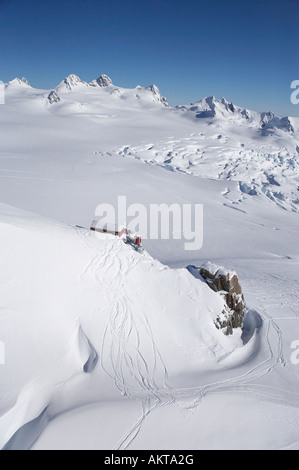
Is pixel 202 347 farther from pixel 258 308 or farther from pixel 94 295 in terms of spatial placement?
pixel 258 308

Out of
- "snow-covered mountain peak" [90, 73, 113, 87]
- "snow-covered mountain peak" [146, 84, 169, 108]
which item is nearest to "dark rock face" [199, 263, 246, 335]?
"snow-covered mountain peak" [146, 84, 169, 108]

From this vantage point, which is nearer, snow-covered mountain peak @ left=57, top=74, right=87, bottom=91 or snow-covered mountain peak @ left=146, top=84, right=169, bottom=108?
snow-covered mountain peak @ left=57, top=74, right=87, bottom=91

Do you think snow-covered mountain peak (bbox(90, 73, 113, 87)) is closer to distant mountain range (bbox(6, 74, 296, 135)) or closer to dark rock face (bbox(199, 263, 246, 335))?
distant mountain range (bbox(6, 74, 296, 135))

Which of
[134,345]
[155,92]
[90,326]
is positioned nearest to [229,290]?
[134,345]

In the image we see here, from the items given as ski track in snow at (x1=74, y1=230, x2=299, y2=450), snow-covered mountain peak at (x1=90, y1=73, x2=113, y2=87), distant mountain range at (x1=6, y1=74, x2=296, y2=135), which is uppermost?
snow-covered mountain peak at (x1=90, y1=73, x2=113, y2=87)

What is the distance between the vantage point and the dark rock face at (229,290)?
28.7 feet

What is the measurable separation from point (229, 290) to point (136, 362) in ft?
13.1

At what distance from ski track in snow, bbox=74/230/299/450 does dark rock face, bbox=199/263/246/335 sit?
988 millimetres

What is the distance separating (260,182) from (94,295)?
2886cm

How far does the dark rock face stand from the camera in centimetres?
874

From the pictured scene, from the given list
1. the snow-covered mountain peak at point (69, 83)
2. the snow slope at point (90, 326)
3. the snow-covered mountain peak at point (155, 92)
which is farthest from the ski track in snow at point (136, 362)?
the snow-covered mountain peak at point (155, 92)

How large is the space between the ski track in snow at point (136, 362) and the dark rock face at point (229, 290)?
988mm

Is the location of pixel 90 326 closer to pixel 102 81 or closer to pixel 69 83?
pixel 69 83

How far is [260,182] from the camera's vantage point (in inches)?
1231
